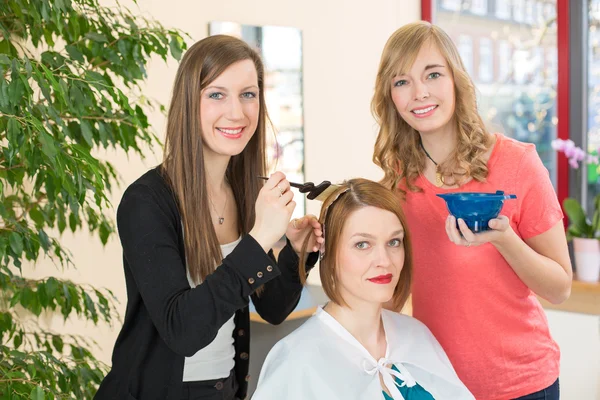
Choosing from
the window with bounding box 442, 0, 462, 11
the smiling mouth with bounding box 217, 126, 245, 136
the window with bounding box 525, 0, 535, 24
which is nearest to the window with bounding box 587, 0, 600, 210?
the window with bounding box 525, 0, 535, 24

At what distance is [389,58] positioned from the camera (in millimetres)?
1870

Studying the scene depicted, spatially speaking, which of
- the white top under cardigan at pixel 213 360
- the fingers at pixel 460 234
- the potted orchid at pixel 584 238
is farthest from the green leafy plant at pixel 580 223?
the white top under cardigan at pixel 213 360

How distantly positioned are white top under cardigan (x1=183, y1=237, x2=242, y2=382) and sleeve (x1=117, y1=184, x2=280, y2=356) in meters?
0.14

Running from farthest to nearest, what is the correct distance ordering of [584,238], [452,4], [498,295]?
[452,4], [584,238], [498,295]

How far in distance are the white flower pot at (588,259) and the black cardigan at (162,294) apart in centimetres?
268

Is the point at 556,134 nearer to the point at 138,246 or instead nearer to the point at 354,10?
the point at 354,10

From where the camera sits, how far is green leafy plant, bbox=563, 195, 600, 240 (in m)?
3.76

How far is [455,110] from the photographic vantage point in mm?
1894

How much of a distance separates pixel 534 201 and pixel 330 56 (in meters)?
2.77

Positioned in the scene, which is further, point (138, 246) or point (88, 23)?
point (88, 23)

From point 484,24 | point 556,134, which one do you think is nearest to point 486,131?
point 556,134

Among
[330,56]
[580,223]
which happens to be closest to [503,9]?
[330,56]

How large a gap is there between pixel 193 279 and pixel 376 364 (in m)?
0.55

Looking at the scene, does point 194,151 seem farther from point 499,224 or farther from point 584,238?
point 584,238
